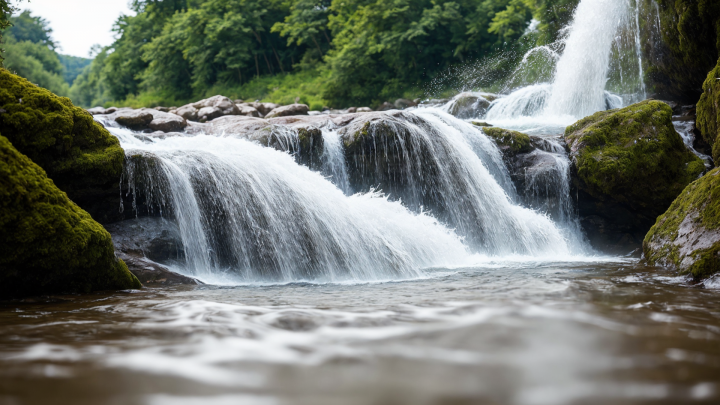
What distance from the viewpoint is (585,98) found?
617 inches

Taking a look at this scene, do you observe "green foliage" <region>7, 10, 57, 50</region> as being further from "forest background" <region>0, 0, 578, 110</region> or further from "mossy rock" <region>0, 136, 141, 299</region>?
A: "mossy rock" <region>0, 136, 141, 299</region>

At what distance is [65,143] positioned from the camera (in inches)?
210

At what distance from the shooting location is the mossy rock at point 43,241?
390 cm

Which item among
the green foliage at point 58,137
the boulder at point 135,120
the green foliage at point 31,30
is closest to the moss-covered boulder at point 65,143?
the green foliage at point 58,137

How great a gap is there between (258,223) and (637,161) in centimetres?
756

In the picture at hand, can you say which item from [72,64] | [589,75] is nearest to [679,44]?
[589,75]

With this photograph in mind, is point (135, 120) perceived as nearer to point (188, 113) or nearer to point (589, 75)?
point (188, 113)

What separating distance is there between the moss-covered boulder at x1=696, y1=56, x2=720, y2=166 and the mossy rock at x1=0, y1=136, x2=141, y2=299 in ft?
27.4

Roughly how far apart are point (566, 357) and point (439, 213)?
296 inches

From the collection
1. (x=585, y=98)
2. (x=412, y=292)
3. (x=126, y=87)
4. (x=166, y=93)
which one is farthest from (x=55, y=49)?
(x=412, y=292)

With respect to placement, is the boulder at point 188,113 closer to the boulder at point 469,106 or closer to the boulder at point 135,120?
the boulder at point 135,120

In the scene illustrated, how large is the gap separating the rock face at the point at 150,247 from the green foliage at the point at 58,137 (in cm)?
61

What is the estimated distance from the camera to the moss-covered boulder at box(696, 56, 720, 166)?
24.7ft

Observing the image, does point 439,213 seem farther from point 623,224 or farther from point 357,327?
point 357,327
